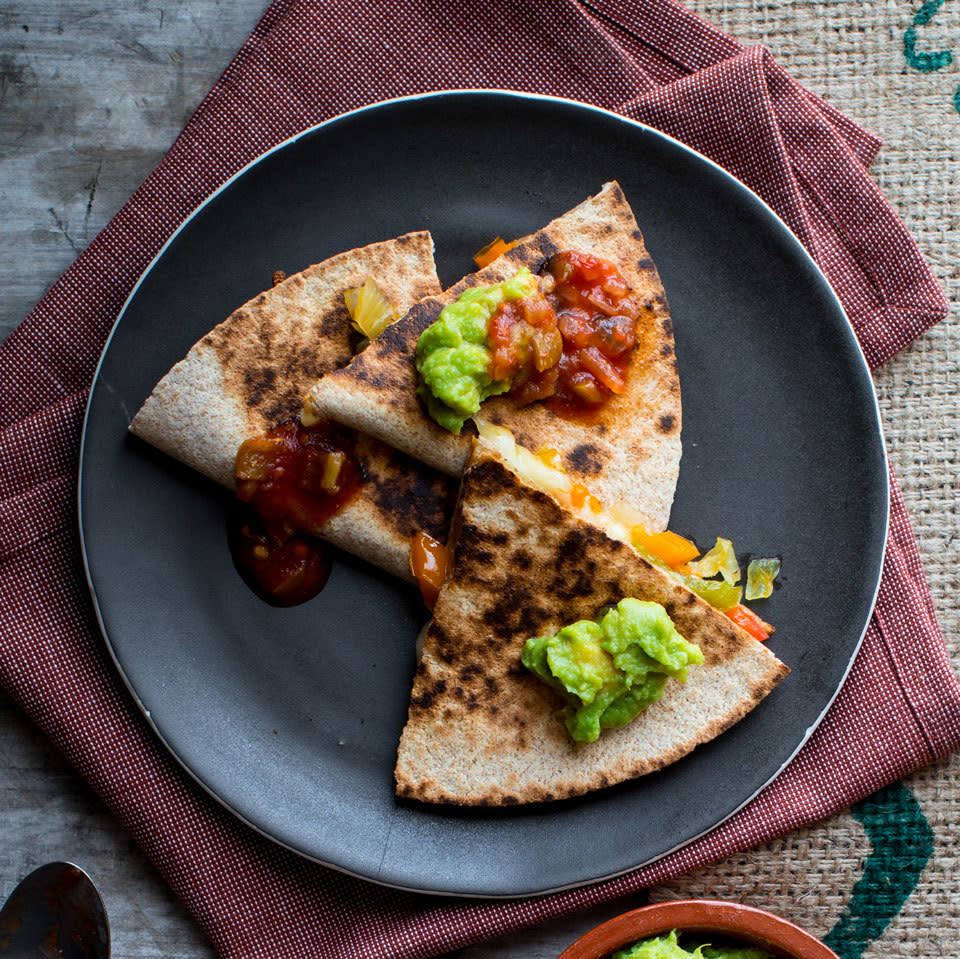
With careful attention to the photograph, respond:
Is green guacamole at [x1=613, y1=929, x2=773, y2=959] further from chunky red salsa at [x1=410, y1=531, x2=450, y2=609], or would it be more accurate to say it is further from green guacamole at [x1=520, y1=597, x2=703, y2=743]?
chunky red salsa at [x1=410, y1=531, x2=450, y2=609]

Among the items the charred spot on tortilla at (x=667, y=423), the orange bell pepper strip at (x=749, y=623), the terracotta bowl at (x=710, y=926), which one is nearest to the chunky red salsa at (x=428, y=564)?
the charred spot on tortilla at (x=667, y=423)

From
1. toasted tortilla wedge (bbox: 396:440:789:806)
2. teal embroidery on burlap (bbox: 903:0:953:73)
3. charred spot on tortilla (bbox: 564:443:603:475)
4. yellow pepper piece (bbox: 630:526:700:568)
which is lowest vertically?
toasted tortilla wedge (bbox: 396:440:789:806)

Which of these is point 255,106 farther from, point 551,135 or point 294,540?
point 294,540

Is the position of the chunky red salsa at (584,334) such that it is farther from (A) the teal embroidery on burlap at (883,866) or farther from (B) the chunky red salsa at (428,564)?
(A) the teal embroidery on burlap at (883,866)

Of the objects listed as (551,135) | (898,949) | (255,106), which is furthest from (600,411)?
(898,949)

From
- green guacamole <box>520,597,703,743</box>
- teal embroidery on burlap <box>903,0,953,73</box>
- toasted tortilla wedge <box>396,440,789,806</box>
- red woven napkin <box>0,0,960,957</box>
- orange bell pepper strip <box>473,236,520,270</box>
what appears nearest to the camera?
green guacamole <box>520,597,703,743</box>

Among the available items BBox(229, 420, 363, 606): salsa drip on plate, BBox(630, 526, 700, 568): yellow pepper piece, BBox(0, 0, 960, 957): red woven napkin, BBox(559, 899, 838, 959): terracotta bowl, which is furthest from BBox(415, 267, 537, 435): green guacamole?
BBox(559, 899, 838, 959): terracotta bowl

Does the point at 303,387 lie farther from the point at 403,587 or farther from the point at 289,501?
the point at 403,587

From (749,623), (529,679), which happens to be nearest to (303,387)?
(529,679)
